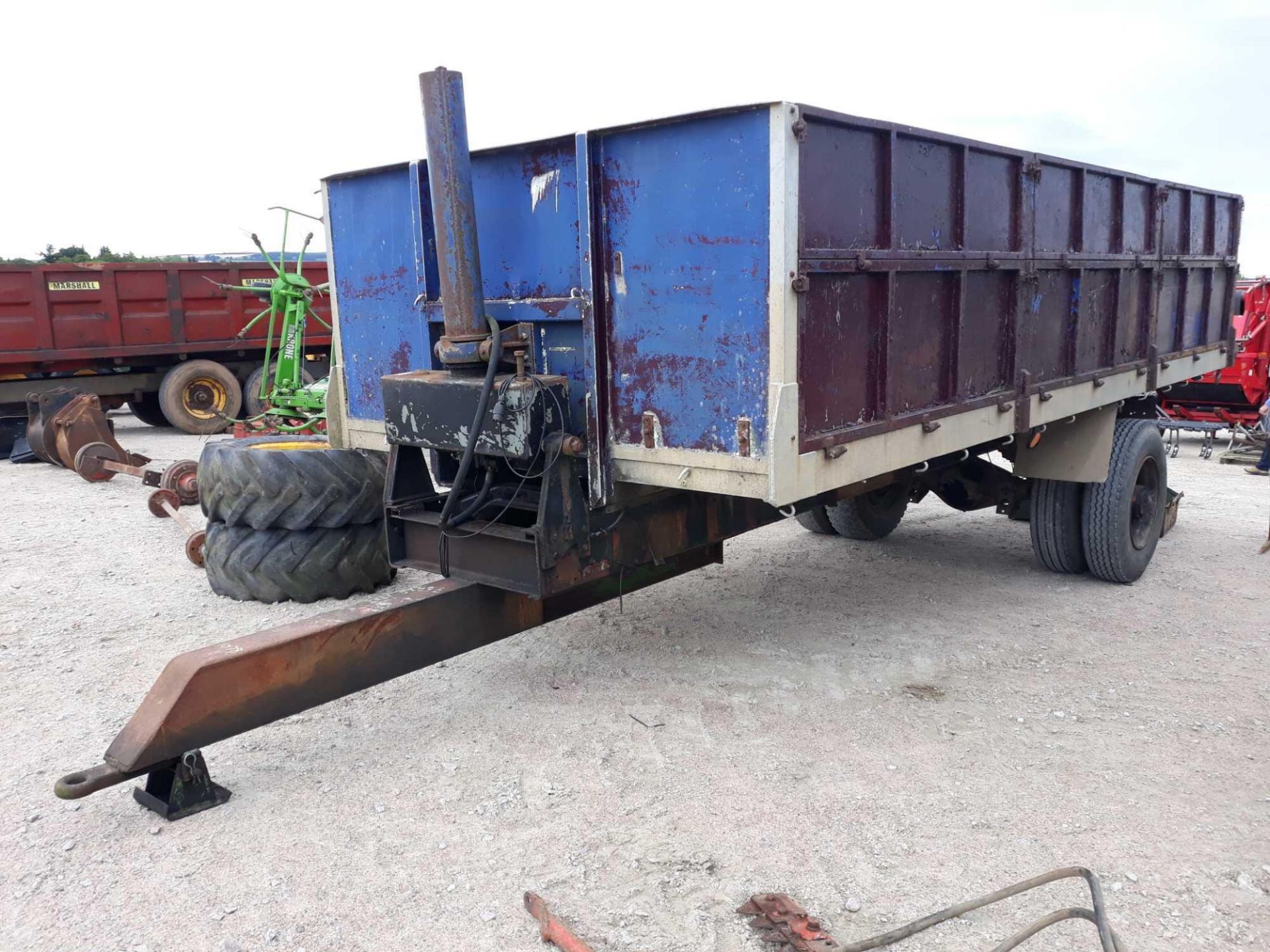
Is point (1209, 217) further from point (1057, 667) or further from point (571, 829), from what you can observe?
point (571, 829)

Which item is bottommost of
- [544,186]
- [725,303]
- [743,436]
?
[743,436]

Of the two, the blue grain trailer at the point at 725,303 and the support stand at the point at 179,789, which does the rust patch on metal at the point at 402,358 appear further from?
the support stand at the point at 179,789

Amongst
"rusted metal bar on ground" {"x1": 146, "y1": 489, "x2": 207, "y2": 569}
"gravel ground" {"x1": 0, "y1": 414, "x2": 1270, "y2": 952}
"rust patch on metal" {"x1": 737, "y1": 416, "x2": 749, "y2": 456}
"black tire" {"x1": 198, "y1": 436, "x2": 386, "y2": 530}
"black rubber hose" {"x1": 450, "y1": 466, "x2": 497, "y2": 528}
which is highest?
"rust patch on metal" {"x1": 737, "y1": 416, "x2": 749, "y2": 456}

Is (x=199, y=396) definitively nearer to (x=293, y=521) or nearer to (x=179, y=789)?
(x=293, y=521)

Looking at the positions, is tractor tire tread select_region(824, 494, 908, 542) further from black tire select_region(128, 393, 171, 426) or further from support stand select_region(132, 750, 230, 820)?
black tire select_region(128, 393, 171, 426)

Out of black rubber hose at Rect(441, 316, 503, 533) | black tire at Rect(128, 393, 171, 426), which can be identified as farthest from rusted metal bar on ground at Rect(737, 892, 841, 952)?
black tire at Rect(128, 393, 171, 426)

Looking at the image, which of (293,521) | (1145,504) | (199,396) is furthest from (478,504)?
(199,396)

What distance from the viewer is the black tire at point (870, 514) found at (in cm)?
657

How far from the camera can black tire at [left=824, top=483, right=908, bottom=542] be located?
21.6 feet

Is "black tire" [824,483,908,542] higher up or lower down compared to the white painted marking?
lower down

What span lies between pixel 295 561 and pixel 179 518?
6.81ft

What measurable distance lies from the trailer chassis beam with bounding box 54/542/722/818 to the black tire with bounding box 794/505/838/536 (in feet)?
11.5

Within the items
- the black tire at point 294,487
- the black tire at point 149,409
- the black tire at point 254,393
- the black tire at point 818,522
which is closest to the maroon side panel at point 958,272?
the black tire at point 818,522

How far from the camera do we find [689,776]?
353cm
